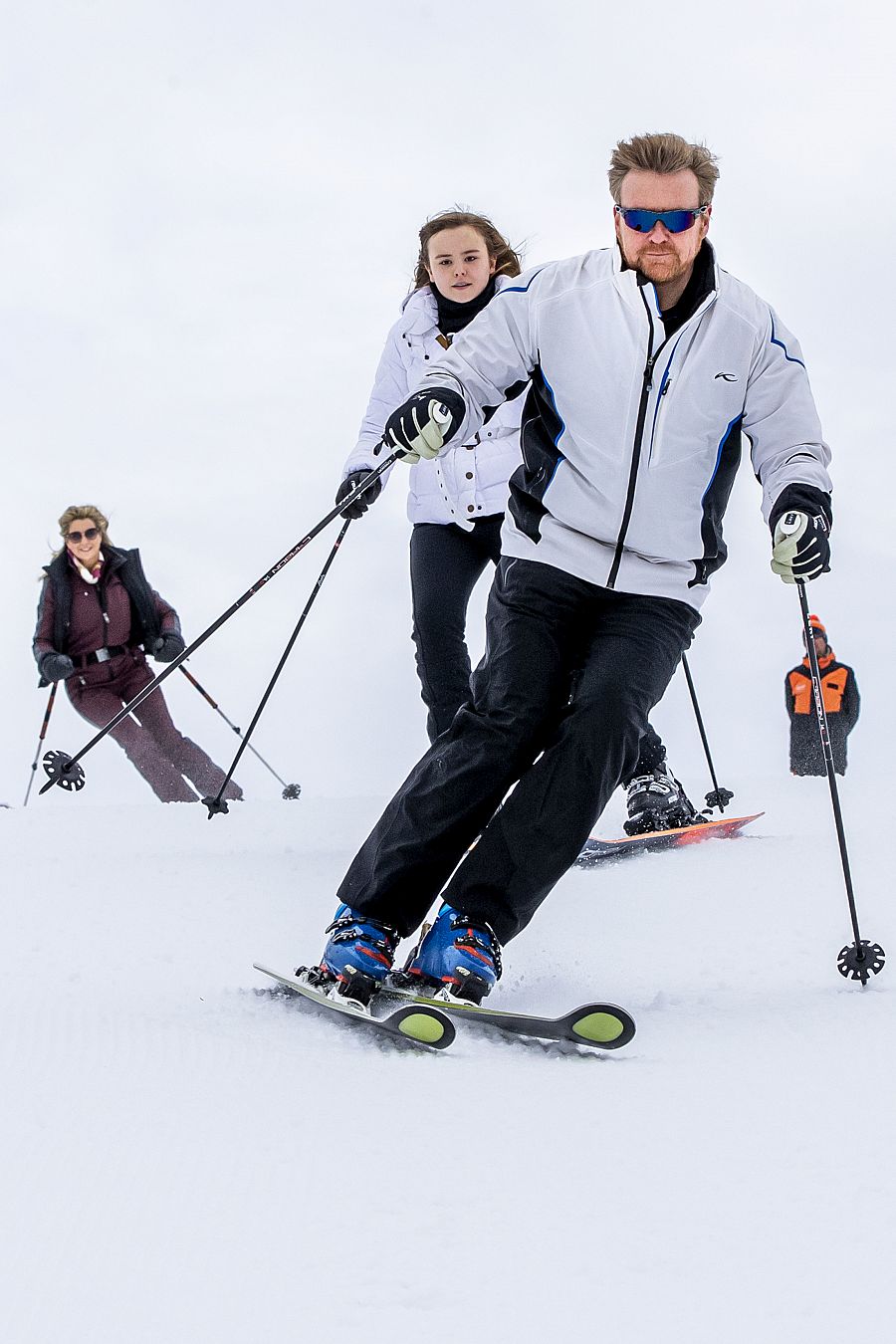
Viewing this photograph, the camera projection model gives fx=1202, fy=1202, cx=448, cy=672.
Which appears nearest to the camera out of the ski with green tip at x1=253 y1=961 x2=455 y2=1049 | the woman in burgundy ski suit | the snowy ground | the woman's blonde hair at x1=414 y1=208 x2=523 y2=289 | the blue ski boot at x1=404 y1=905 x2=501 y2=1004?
the snowy ground

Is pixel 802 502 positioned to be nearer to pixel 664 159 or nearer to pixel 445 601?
pixel 664 159

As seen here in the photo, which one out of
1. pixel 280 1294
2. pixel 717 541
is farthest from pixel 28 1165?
pixel 717 541

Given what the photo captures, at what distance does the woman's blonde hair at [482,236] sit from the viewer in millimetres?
4000

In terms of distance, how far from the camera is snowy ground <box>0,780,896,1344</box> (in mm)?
1234

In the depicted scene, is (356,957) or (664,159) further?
(664,159)

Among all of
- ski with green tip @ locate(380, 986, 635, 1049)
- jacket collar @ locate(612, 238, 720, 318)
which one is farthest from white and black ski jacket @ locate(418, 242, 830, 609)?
ski with green tip @ locate(380, 986, 635, 1049)

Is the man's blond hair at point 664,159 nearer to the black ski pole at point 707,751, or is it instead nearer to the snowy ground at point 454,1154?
the snowy ground at point 454,1154

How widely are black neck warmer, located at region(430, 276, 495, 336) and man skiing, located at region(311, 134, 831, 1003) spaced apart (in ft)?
4.45

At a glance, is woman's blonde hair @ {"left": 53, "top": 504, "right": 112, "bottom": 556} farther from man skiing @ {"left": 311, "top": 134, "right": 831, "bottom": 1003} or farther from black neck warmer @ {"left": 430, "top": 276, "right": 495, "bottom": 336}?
man skiing @ {"left": 311, "top": 134, "right": 831, "bottom": 1003}

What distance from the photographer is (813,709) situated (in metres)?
9.47

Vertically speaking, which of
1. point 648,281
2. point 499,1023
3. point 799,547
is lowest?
point 499,1023

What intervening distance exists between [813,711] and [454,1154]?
28.1 feet

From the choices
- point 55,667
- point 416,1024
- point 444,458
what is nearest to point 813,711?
point 55,667

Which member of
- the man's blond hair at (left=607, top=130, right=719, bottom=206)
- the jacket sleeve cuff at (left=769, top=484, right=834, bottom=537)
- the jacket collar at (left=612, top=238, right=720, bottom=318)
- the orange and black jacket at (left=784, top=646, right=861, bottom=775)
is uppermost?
the man's blond hair at (left=607, top=130, right=719, bottom=206)
